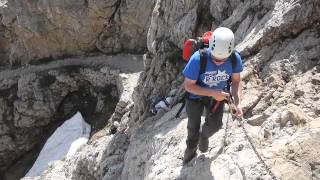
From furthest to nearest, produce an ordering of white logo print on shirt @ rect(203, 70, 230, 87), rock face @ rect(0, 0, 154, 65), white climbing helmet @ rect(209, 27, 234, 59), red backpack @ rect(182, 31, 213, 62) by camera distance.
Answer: rock face @ rect(0, 0, 154, 65) → red backpack @ rect(182, 31, 213, 62) → white logo print on shirt @ rect(203, 70, 230, 87) → white climbing helmet @ rect(209, 27, 234, 59)

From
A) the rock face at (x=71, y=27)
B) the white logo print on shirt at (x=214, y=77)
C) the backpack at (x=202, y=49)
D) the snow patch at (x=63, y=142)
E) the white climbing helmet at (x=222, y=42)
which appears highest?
the white climbing helmet at (x=222, y=42)

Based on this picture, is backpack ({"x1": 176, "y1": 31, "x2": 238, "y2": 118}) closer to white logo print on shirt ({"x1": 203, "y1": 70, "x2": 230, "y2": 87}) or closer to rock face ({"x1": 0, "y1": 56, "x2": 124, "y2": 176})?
white logo print on shirt ({"x1": 203, "y1": 70, "x2": 230, "y2": 87})

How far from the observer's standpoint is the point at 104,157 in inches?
629

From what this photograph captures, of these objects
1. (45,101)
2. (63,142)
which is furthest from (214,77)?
(45,101)

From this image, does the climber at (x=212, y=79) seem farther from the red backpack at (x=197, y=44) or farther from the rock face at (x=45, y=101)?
the rock face at (x=45, y=101)

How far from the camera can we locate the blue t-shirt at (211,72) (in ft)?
27.5

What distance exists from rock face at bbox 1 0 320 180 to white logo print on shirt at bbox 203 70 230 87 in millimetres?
1635

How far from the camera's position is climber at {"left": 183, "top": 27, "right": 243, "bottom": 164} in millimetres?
8078

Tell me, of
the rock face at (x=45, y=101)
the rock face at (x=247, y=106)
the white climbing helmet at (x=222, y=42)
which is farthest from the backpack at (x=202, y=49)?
the rock face at (x=45, y=101)

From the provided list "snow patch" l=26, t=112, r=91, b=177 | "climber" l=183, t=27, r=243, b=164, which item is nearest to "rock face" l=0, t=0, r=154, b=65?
"snow patch" l=26, t=112, r=91, b=177

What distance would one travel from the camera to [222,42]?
7.98 metres

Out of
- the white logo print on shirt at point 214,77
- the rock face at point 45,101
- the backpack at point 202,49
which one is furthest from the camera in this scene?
the rock face at point 45,101

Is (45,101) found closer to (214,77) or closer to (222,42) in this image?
(214,77)

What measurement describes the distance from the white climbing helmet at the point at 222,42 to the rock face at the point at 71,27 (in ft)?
86.1
